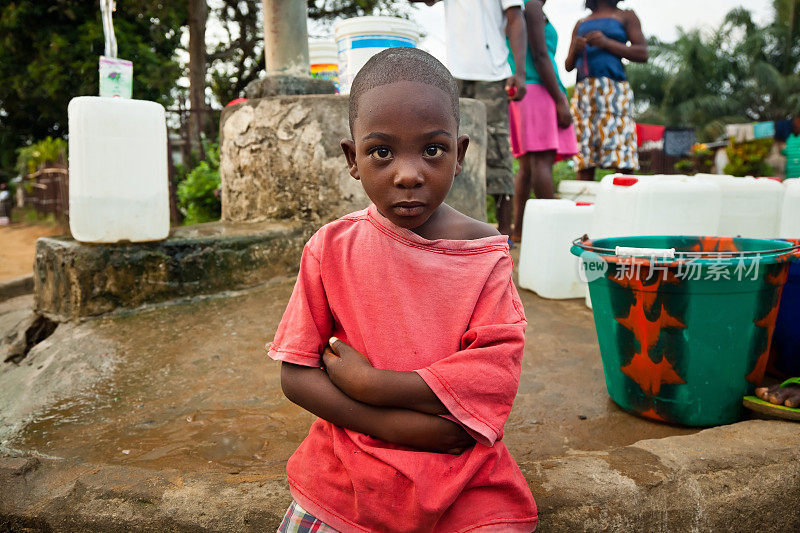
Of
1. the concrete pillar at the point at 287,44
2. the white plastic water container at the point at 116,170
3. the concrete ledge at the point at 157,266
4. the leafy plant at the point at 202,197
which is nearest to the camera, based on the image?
the white plastic water container at the point at 116,170

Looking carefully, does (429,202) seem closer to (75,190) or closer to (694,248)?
(694,248)

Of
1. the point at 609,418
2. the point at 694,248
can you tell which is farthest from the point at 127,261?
the point at 694,248

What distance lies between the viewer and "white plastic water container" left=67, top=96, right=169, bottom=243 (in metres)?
2.61

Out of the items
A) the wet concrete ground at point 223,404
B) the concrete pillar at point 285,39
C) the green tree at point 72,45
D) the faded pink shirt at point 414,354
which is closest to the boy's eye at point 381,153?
the faded pink shirt at point 414,354

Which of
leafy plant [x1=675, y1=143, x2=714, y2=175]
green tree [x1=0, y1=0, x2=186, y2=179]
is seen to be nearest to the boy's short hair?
green tree [x1=0, y1=0, x2=186, y2=179]

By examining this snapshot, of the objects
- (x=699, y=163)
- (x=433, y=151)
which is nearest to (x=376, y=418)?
(x=433, y=151)

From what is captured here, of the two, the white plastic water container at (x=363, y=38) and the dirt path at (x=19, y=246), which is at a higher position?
the white plastic water container at (x=363, y=38)

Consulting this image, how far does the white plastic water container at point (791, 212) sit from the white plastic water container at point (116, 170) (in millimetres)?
2718

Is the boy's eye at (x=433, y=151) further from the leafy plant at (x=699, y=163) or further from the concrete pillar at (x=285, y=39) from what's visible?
the leafy plant at (x=699, y=163)

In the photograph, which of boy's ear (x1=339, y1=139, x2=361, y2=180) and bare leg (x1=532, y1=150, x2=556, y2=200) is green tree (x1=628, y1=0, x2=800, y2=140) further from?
boy's ear (x1=339, y1=139, x2=361, y2=180)

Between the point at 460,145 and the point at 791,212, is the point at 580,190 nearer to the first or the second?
the point at 791,212

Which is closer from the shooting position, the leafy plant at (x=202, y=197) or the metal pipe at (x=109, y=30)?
the metal pipe at (x=109, y=30)

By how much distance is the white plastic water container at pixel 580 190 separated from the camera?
424cm

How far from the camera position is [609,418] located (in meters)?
1.90
